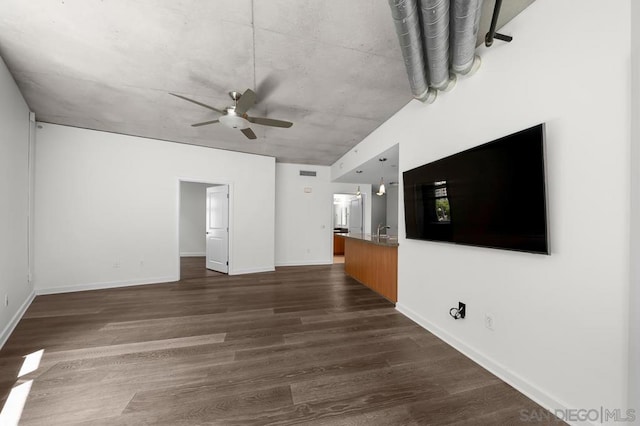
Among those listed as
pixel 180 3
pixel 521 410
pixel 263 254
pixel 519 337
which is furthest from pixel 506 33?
pixel 263 254

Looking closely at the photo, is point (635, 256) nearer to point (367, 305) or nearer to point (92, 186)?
point (367, 305)

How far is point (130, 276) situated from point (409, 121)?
5579mm

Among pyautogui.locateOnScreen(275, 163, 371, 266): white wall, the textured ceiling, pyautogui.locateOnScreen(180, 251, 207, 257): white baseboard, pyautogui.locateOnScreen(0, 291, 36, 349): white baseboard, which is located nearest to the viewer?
the textured ceiling

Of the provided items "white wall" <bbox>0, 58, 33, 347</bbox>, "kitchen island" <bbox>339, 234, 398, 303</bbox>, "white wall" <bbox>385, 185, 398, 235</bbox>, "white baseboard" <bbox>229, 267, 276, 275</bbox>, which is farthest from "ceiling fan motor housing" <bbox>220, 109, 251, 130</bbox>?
"white wall" <bbox>385, 185, 398, 235</bbox>

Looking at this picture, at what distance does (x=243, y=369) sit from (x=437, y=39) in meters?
3.01

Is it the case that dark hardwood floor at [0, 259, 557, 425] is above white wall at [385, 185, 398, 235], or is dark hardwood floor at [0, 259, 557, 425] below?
below

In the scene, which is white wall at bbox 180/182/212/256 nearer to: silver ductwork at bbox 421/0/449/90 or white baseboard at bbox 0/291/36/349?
white baseboard at bbox 0/291/36/349

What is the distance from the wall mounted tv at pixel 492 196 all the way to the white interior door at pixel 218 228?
442 cm

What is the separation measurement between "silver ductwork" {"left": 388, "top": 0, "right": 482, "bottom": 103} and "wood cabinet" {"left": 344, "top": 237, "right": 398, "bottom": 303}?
228 cm

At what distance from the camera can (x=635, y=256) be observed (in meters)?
1.17

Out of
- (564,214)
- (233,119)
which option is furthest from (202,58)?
(564,214)

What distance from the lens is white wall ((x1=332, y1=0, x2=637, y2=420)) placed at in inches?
48.7

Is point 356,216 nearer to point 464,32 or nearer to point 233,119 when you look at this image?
point 233,119

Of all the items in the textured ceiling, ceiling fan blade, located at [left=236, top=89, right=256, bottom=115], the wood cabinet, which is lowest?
the wood cabinet
